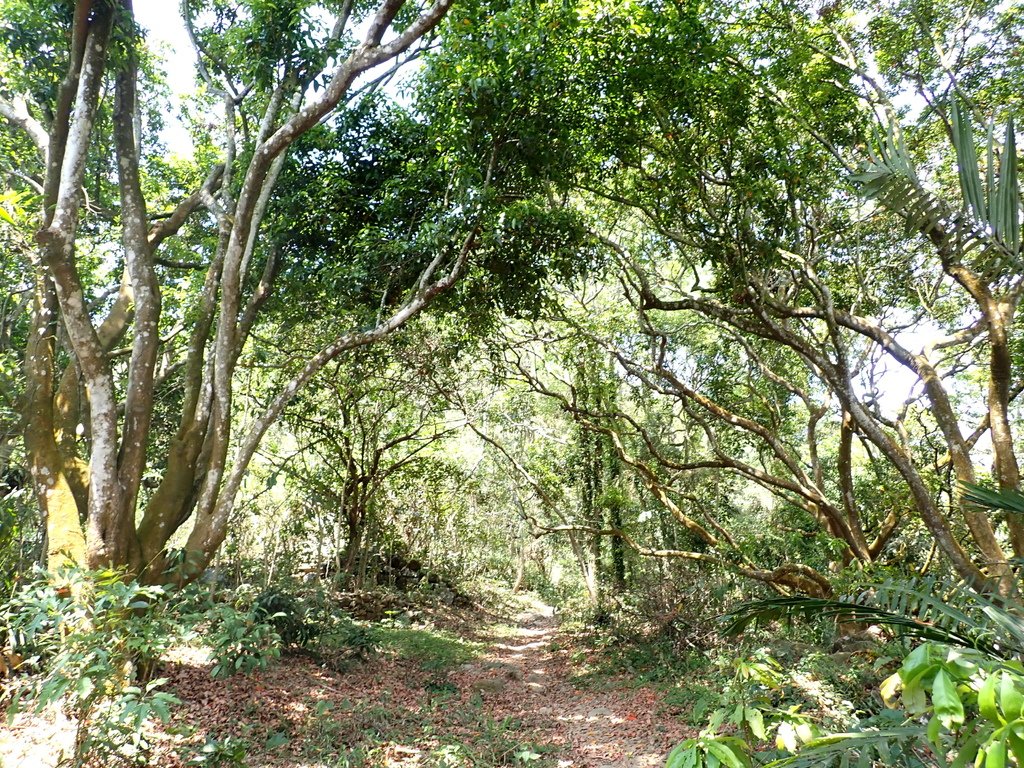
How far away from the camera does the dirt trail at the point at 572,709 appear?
6090 mm

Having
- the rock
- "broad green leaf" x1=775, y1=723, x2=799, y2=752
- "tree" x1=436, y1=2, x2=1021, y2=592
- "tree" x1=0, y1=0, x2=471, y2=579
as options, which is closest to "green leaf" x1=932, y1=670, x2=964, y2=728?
"broad green leaf" x1=775, y1=723, x2=799, y2=752

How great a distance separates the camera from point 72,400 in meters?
5.71

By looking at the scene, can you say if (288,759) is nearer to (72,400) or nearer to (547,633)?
(72,400)

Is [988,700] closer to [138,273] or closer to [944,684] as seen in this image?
[944,684]

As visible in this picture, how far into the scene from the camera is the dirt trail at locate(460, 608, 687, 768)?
6090mm

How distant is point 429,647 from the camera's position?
10.6 metres

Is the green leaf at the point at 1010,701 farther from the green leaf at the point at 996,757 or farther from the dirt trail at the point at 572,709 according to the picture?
the dirt trail at the point at 572,709

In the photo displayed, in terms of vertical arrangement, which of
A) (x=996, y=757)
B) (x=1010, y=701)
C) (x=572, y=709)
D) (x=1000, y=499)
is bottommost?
(x=572, y=709)

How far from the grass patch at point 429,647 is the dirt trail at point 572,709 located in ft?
0.99

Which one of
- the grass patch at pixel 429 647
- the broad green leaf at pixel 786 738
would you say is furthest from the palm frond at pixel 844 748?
the grass patch at pixel 429 647

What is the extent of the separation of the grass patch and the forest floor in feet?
0.21

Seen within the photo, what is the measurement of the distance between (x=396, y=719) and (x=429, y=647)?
4279 mm

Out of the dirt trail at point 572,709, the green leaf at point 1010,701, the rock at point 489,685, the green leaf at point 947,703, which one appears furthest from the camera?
the rock at point 489,685

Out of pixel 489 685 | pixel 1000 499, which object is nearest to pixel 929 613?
pixel 1000 499
